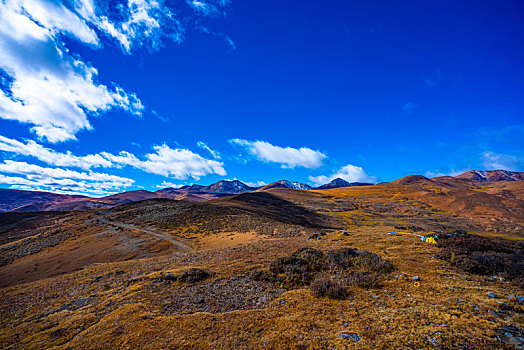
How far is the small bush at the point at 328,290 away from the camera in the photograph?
927 cm

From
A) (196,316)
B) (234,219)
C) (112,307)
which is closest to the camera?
(196,316)

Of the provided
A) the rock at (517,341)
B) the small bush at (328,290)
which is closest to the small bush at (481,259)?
the rock at (517,341)

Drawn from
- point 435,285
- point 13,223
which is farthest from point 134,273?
point 13,223

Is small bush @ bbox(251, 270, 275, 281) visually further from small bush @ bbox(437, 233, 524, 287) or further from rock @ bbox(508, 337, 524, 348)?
small bush @ bbox(437, 233, 524, 287)

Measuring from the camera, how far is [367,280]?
10.2 m

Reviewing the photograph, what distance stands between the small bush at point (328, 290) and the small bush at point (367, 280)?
1.27 metres

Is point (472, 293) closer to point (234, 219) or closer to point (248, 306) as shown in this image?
point (248, 306)

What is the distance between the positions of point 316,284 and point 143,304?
8.53m

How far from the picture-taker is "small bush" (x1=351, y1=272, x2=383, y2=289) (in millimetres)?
10070

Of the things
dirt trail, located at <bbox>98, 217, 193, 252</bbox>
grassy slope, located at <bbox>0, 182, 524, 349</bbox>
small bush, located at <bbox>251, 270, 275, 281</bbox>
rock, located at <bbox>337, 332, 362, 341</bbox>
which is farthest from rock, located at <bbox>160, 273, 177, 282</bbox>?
dirt trail, located at <bbox>98, 217, 193, 252</bbox>

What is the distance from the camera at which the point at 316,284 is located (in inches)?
387

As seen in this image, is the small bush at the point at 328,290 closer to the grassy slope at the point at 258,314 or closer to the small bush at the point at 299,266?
the grassy slope at the point at 258,314

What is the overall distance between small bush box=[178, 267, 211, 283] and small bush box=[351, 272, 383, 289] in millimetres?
9039

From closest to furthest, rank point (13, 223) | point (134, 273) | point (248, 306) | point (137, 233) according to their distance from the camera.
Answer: point (248, 306) < point (134, 273) < point (137, 233) < point (13, 223)
